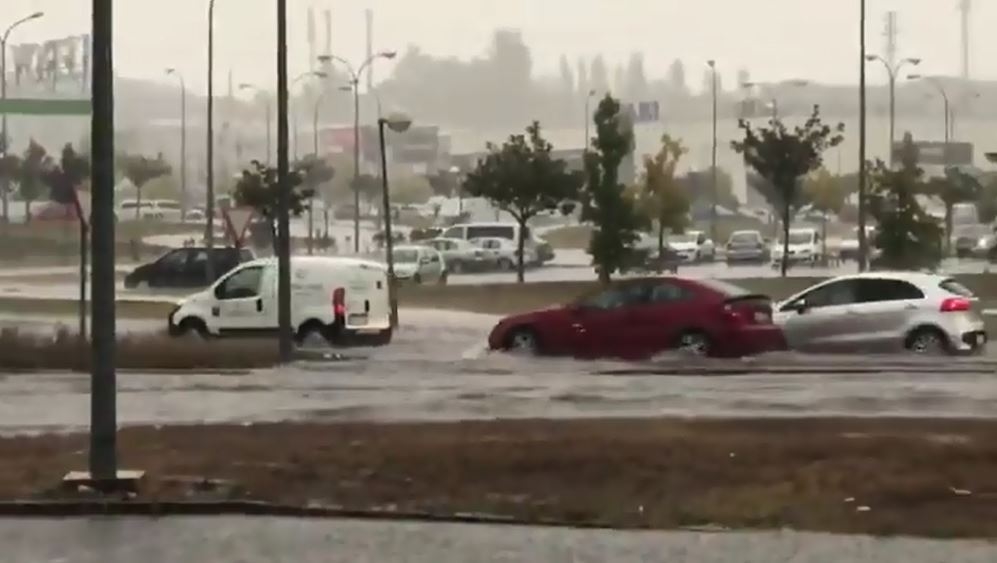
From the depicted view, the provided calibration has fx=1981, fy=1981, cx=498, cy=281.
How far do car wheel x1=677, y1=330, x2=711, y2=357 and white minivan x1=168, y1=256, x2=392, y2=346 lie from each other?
554 centimetres

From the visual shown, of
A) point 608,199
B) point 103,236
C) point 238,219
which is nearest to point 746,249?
point 608,199

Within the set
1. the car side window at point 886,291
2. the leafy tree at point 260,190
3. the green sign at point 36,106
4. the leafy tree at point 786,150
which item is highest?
the green sign at point 36,106

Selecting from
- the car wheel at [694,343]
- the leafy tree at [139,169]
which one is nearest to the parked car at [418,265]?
the car wheel at [694,343]

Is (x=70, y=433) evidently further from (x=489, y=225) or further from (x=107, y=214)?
(x=489, y=225)

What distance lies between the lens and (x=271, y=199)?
188 feet

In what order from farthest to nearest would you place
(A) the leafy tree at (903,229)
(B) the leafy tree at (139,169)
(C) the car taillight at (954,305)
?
(B) the leafy tree at (139,169), (A) the leafy tree at (903,229), (C) the car taillight at (954,305)

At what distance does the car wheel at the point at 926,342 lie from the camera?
31.2 m

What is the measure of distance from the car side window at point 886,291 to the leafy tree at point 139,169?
75577 mm

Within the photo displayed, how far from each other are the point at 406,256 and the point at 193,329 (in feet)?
101

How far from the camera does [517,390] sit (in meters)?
23.7

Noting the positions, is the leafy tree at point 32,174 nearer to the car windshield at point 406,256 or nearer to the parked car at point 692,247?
the parked car at point 692,247

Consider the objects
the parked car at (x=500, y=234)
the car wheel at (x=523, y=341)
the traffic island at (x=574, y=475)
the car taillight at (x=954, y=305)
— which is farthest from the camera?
the parked car at (x=500, y=234)

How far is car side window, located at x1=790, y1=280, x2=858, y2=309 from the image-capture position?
3147cm

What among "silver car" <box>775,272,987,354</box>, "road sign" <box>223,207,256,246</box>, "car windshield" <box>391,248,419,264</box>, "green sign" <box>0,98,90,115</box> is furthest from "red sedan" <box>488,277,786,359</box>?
"green sign" <box>0,98,90,115</box>
